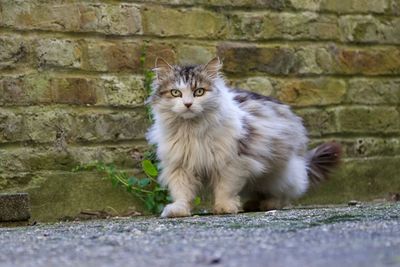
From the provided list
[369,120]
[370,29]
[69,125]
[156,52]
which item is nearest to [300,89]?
[369,120]

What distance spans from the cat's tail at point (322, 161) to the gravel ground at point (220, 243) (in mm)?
1794

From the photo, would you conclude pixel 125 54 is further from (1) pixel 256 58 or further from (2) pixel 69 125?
(1) pixel 256 58

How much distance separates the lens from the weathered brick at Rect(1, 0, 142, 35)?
619 centimetres

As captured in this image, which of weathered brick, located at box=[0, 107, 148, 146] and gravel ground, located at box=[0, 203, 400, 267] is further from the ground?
weathered brick, located at box=[0, 107, 148, 146]

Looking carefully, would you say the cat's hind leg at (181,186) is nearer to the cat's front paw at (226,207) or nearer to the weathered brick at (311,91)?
the cat's front paw at (226,207)

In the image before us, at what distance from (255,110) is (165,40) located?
1089mm

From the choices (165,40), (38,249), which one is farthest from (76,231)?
(165,40)

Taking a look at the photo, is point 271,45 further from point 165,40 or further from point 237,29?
point 165,40

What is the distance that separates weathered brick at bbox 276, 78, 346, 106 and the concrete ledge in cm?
249

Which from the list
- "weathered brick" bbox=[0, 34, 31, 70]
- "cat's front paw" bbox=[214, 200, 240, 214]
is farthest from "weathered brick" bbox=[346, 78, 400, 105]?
"weathered brick" bbox=[0, 34, 31, 70]

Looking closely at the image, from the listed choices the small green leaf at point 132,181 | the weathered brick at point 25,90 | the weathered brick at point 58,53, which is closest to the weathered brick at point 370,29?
the small green leaf at point 132,181

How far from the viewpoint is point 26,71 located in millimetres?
6254

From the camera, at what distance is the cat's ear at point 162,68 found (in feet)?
19.0

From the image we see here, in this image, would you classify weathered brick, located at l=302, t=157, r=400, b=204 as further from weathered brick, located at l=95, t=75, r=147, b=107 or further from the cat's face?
the cat's face
